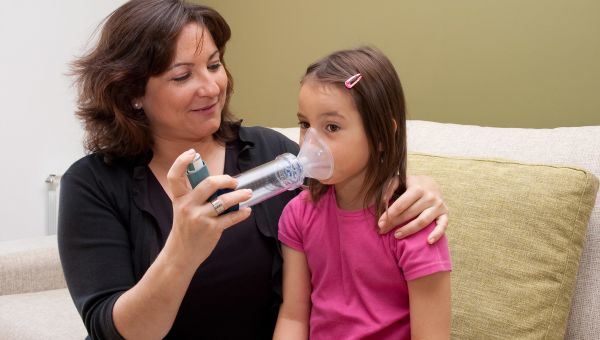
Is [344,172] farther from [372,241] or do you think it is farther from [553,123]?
[553,123]

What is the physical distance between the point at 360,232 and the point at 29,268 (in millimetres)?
1442

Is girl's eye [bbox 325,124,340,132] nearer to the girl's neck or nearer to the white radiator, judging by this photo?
the girl's neck

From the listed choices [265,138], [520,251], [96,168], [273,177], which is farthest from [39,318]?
[520,251]

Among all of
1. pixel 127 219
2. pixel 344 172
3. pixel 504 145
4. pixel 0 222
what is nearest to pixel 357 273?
pixel 344 172

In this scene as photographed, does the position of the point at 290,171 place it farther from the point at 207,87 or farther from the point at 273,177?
the point at 207,87

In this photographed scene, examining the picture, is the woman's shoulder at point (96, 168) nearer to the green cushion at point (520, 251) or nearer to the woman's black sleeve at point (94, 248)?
the woman's black sleeve at point (94, 248)

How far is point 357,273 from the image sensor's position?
3.87 feet

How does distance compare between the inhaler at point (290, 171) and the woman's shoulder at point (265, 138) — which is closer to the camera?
the inhaler at point (290, 171)

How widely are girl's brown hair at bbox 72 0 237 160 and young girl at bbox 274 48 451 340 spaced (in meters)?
0.38

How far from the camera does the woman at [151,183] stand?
133 cm

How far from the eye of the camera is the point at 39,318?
1902 millimetres

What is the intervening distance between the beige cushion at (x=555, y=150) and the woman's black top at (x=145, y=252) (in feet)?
1.83

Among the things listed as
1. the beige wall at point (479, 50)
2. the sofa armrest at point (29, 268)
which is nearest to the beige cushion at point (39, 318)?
the sofa armrest at point (29, 268)

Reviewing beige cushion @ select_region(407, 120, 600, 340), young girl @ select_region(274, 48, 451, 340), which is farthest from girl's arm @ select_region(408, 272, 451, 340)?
beige cushion @ select_region(407, 120, 600, 340)
